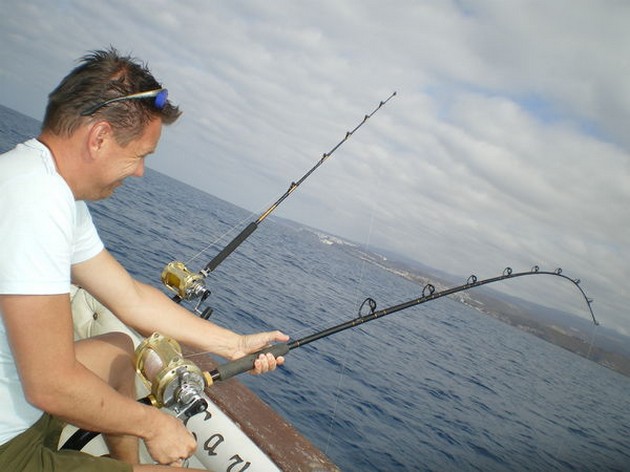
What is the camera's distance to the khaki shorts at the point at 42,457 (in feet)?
5.32

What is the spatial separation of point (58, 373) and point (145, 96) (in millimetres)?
1188

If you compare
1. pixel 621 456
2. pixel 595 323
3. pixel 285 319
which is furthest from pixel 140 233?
pixel 621 456

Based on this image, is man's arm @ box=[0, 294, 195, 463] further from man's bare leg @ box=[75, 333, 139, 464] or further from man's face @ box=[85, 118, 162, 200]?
man's bare leg @ box=[75, 333, 139, 464]

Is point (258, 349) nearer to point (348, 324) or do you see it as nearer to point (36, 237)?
point (348, 324)

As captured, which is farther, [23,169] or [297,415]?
[297,415]

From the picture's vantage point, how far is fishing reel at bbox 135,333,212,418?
195 cm

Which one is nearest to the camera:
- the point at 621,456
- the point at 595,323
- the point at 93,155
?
the point at 93,155

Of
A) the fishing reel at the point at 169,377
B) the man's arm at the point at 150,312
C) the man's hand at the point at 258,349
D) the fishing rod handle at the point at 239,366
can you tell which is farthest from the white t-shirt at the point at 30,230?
the man's hand at the point at 258,349

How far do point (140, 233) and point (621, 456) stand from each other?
30.5m

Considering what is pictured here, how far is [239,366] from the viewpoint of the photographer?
278cm

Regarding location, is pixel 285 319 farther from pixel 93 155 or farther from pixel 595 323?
pixel 93 155

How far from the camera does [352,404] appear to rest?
11.8m

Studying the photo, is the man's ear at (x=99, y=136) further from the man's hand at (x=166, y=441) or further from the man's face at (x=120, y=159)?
the man's hand at (x=166, y=441)

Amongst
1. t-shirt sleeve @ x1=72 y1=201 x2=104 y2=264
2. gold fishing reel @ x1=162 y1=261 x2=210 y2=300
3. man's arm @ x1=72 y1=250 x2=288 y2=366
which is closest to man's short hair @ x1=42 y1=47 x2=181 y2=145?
t-shirt sleeve @ x1=72 y1=201 x2=104 y2=264
